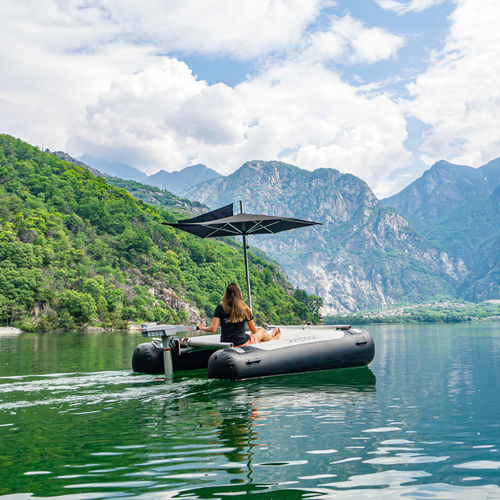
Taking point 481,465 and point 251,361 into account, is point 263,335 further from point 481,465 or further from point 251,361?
point 481,465

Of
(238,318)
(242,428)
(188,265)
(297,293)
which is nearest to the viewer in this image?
(242,428)

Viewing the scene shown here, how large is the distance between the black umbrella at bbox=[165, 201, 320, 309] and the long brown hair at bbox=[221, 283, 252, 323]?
233cm

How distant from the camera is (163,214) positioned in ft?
480

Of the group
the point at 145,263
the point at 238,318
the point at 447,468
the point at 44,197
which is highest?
the point at 44,197

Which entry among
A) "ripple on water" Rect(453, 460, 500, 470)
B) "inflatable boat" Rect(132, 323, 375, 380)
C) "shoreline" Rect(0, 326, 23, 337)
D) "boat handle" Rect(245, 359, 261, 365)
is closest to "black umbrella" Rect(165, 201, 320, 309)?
"inflatable boat" Rect(132, 323, 375, 380)

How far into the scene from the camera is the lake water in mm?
4949

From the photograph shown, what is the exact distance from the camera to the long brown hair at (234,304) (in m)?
11.5

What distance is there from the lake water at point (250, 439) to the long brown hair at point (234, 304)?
145cm

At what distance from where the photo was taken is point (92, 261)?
3935 inches

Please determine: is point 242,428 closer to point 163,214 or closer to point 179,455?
point 179,455

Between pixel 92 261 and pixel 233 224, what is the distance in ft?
294

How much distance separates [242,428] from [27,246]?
85306 millimetres

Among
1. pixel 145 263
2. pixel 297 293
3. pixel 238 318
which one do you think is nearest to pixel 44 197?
pixel 145 263

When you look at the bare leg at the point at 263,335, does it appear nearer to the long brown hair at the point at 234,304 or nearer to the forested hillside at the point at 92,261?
the long brown hair at the point at 234,304
